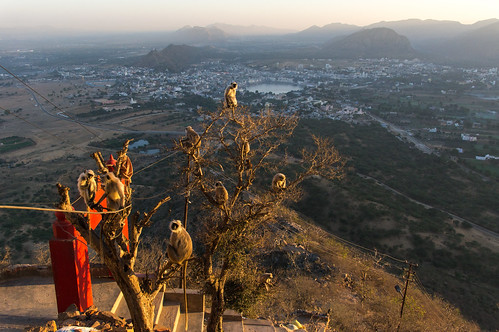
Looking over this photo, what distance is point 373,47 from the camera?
496 feet

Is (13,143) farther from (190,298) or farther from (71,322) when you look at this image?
(71,322)

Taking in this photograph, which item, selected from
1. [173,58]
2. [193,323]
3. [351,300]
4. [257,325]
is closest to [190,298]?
[193,323]

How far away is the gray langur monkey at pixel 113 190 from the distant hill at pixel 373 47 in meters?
147

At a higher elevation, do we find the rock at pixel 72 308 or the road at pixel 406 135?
the rock at pixel 72 308

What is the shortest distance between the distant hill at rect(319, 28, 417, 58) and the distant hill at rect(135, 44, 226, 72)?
5189cm

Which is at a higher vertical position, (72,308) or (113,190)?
(113,190)

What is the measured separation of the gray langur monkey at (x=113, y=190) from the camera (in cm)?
392

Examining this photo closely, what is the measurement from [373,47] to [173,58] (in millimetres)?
86138

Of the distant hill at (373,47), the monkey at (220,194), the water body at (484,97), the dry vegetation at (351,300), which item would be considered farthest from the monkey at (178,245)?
the distant hill at (373,47)

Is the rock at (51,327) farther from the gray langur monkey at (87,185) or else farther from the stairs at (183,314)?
the gray langur monkey at (87,185)

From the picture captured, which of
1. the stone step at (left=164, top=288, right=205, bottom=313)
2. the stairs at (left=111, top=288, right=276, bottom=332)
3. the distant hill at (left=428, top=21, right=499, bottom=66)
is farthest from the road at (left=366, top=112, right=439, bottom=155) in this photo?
the distant hill at (left=428, top=21, right=499, bottom=66)

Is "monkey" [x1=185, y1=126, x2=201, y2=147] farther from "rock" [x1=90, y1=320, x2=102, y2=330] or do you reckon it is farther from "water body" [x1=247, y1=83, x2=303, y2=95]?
"water body" [x1=247, y1=83, x2=303, y2=95]

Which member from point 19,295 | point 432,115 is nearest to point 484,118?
point 432,115

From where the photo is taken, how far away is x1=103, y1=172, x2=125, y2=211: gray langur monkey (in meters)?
3.92
